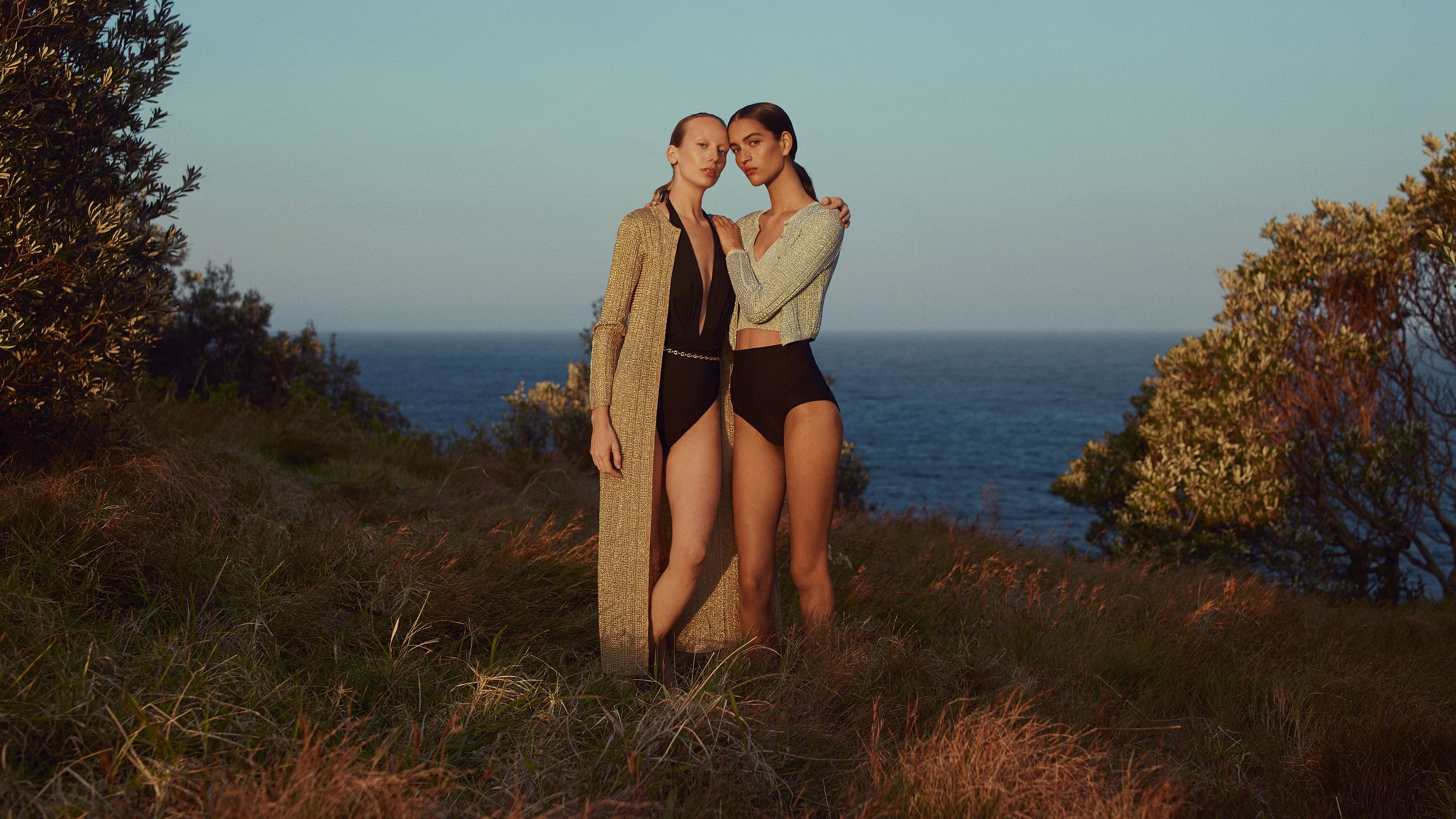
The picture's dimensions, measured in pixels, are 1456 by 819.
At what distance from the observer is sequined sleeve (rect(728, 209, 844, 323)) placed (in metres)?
3.87

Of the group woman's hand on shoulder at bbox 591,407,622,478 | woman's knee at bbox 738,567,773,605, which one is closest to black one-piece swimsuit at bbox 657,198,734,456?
woman's hand on shoulder at bbox 591,407,622,478

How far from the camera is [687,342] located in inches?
159

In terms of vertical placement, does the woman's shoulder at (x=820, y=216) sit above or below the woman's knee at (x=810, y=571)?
above

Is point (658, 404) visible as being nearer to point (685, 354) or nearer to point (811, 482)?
point (685, 354)

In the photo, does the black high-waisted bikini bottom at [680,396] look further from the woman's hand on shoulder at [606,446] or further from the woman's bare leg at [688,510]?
the woman's hand on shoulder at [606,446]

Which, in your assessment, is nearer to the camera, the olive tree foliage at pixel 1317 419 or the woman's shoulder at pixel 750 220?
the woman's shoulder at pixel 750 220

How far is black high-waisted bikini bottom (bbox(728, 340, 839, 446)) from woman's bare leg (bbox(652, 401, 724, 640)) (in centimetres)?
20

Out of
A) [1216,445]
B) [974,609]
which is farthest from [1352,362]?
[974,609]

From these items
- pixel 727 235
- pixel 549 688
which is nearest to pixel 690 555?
pixel 549 688

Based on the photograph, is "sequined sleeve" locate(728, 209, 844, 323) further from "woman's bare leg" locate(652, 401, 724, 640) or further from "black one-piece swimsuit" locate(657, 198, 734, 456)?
"woman's bare leg" locate(652, 401, 724, 640)

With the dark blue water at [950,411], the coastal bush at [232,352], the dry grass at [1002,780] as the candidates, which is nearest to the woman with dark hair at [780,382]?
the dry grass at [1002,780]

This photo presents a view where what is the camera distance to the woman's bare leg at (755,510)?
4.07 metres

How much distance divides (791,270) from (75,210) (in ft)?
13.0

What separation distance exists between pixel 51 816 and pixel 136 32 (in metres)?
4.76
